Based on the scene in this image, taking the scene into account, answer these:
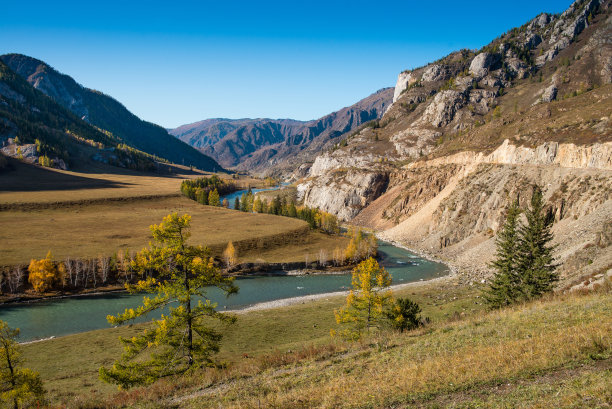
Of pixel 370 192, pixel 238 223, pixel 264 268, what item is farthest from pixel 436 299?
pixel 370 192

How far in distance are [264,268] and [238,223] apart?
1413 inches

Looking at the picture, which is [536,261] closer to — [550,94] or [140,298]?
[140,298]

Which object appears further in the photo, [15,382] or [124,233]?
[124,233]

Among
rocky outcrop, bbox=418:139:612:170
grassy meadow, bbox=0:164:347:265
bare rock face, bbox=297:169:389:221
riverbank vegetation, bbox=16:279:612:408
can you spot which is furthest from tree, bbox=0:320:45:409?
bare rock face, bbox=297:169:389:221

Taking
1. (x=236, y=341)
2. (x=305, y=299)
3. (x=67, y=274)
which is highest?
(x=67, y=274)

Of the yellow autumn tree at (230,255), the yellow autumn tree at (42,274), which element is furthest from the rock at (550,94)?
the yellow autumn tree at (42,274)

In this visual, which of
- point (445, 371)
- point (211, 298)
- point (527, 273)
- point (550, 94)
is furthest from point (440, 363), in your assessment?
point (550, 94)

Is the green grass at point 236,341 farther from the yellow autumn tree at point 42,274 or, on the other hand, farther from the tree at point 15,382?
the yellow autumn tree at point 42,274

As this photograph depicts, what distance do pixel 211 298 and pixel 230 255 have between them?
18.0 m

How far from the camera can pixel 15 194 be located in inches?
5335

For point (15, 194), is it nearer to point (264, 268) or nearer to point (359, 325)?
point (264, 268)

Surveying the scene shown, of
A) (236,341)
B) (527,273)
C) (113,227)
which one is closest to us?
(527,273)

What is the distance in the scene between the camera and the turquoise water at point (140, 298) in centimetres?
5200

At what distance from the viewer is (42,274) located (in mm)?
64312
